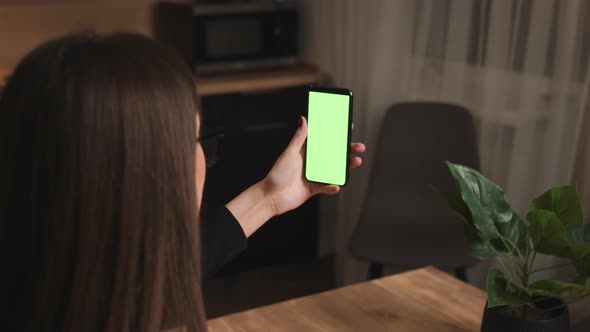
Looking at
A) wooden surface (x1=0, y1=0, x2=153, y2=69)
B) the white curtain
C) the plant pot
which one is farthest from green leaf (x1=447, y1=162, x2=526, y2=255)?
wooden surface (x1=0, y1=0, x2=153, y2=69)

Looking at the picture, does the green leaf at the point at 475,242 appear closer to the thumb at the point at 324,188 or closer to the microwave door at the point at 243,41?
the thumb at the point at 324,188

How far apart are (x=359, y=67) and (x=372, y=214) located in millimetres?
701

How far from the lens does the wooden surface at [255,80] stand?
3098 millimetres

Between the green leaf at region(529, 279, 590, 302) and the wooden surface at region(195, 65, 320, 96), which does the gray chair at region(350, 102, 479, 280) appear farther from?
the green leaf at region(529, 279, 590, 302)

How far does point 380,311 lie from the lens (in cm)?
164

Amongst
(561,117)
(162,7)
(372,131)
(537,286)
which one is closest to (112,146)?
(537,286)

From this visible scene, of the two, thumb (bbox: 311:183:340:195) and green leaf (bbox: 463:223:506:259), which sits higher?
thumb (bbox: 311:183:340:195)

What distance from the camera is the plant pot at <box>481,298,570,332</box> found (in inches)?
53.4

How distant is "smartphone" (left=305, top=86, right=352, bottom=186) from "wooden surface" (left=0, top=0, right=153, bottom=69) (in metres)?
1.94

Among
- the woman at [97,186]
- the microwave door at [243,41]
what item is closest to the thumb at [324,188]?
the woman at [97,186]

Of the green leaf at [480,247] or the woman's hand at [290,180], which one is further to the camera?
the woman's hand at [290,180]

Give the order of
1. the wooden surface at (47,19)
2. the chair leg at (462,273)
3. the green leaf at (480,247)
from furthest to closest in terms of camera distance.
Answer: the wooden surface at (47,19) < the chair leg at (462,273) < the green leaf at (480,247)

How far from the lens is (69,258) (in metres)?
0.80

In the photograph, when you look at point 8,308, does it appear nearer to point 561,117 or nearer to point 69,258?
point 69,258
